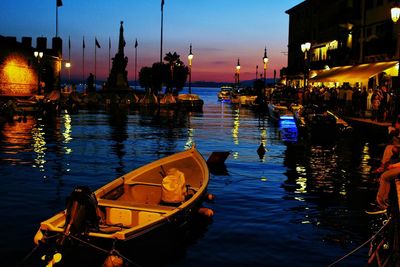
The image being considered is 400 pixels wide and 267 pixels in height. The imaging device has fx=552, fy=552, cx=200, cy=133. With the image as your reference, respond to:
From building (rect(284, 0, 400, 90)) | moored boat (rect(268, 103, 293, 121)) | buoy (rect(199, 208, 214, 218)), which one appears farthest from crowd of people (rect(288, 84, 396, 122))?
buoy (rect(199, 208, 214, 218))

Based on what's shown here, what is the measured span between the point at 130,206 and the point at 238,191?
6545 mm

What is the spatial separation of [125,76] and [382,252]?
79256 millimetres

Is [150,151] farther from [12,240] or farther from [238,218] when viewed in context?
[12,240]

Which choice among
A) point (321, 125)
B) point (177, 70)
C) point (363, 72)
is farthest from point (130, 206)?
point (177, 70)

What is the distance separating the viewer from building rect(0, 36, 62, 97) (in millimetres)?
61750

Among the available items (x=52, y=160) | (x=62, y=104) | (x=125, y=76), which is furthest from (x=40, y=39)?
(x=52, y=160)

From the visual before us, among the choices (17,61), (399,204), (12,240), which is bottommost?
(12,240)

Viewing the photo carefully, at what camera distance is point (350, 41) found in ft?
167

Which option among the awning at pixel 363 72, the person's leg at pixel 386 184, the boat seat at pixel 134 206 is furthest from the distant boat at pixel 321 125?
the boat seat at pixel 134 206

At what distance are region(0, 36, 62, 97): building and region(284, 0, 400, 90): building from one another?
1130 inches

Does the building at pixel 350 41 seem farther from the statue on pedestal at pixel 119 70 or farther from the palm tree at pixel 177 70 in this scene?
the palm tree at pixel 177 70

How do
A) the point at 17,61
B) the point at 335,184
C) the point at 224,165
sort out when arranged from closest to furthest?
the point at 335,184 < the point at 224,165 < the point at 17,61

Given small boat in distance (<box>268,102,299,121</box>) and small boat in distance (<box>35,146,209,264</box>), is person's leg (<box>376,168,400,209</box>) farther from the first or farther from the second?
small boat in distance (<box>268,102,299,121</box>)

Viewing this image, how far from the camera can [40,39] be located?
8112cm
